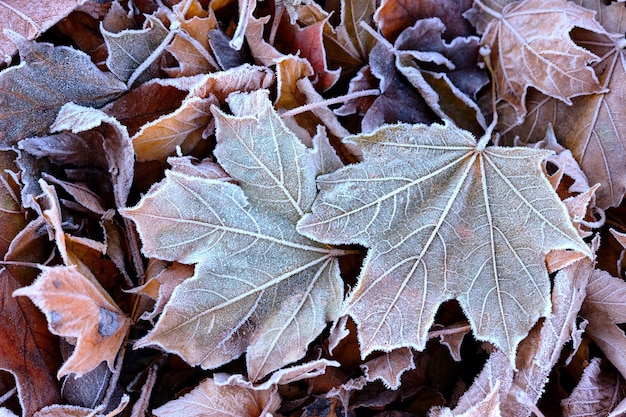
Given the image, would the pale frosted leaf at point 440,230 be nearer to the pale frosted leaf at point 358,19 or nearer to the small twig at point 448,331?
the small twig at point 448,331

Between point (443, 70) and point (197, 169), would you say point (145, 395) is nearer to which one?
point (197, 169)

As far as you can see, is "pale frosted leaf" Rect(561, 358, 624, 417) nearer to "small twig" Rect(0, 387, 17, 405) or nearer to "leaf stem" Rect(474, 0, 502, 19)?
"leaf stem" Rect(474, 0, 502, 19)

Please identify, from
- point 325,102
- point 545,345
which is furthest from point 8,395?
point 545,345

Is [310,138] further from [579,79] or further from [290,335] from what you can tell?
[579,79]

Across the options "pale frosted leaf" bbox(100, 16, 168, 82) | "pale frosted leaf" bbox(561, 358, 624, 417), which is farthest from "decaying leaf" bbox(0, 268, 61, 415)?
"pale frosted leaf" bbox(561, 358, 624, 417)

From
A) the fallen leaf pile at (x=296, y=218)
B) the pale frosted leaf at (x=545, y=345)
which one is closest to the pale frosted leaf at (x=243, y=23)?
the fallen leaf pile at (x=296, y=218)

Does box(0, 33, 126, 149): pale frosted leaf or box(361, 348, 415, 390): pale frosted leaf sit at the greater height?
box(0, 33, 126, 149): pale frosted leaf
